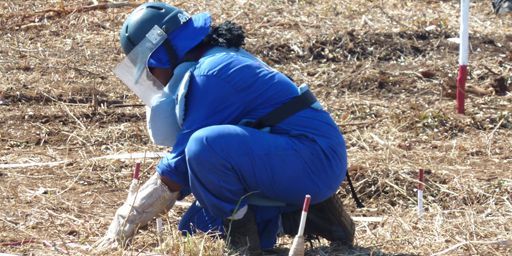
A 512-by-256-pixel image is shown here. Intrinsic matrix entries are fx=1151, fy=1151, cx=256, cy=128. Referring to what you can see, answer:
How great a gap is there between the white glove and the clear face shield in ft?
1.26

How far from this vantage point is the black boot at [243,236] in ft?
16.2

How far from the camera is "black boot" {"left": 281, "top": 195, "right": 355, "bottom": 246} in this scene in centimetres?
519

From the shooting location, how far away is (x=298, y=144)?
193 inches

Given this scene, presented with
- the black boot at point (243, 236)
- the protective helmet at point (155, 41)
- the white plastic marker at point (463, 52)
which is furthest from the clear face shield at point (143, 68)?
the white plastic marker at point (463, 52)

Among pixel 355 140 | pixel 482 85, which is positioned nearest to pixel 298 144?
pixel 355 140

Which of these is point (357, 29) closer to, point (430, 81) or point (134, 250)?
point (430, 81)

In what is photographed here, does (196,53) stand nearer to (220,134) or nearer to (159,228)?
(220,134)

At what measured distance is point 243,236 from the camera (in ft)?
16.3

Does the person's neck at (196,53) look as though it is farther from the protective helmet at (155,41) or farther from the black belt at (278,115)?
the black belt at (278,115)

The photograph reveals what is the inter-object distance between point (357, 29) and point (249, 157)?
551 cm

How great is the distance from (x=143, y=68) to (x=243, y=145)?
60cm

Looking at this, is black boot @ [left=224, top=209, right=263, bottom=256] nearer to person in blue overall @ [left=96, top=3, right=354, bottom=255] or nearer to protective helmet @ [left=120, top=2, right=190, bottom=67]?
person in blue overall @ [left=96, top=3, right=354, bottom=255]

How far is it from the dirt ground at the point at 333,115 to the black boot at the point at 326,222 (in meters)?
0.08

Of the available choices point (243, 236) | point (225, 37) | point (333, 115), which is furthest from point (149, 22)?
point (333, 115)
